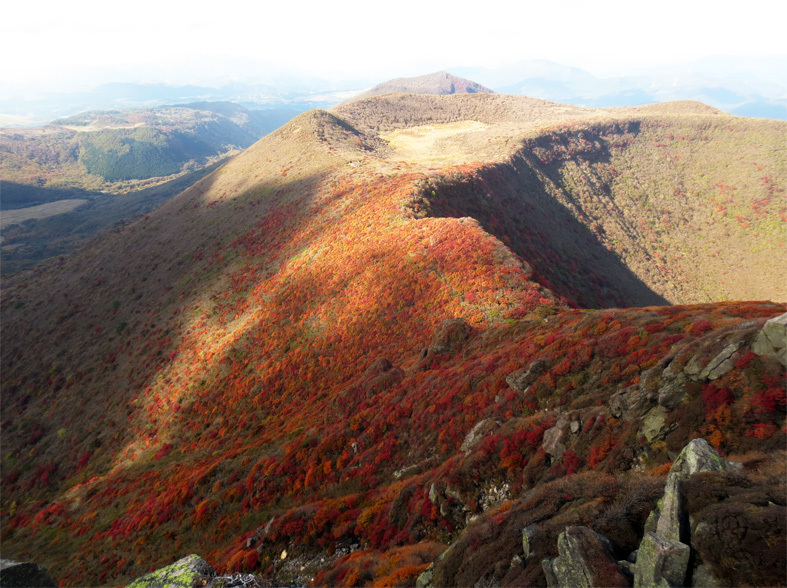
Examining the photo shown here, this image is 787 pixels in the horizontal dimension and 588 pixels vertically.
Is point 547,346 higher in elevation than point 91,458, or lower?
higher

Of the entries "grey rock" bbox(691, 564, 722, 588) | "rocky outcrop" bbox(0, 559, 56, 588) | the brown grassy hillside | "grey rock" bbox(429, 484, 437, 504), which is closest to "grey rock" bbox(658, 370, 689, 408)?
the brown grassy hillside

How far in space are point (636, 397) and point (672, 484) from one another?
20.3ft

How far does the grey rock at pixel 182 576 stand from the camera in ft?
36.0

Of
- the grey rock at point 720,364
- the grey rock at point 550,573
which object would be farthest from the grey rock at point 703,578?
the grey rock at point 720,364

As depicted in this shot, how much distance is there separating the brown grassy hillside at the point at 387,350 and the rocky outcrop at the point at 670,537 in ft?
3.50

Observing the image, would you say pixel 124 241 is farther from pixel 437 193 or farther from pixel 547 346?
pixel 547 346

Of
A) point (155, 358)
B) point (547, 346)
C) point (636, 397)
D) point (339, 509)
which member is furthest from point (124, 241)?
point (636, 397)

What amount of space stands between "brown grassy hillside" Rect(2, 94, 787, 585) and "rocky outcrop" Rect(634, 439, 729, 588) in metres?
1.07

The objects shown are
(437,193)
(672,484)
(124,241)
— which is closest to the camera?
(672,484)

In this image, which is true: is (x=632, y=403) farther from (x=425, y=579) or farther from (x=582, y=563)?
(x=425, y=579)

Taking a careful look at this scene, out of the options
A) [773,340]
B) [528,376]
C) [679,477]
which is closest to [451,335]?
[528,376]

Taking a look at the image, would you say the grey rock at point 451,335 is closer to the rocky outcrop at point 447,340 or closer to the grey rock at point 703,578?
the rocky outcrop at point 447,340

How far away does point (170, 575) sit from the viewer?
11.5 metres

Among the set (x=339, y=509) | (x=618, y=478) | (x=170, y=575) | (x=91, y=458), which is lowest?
(x=91, y=458)
